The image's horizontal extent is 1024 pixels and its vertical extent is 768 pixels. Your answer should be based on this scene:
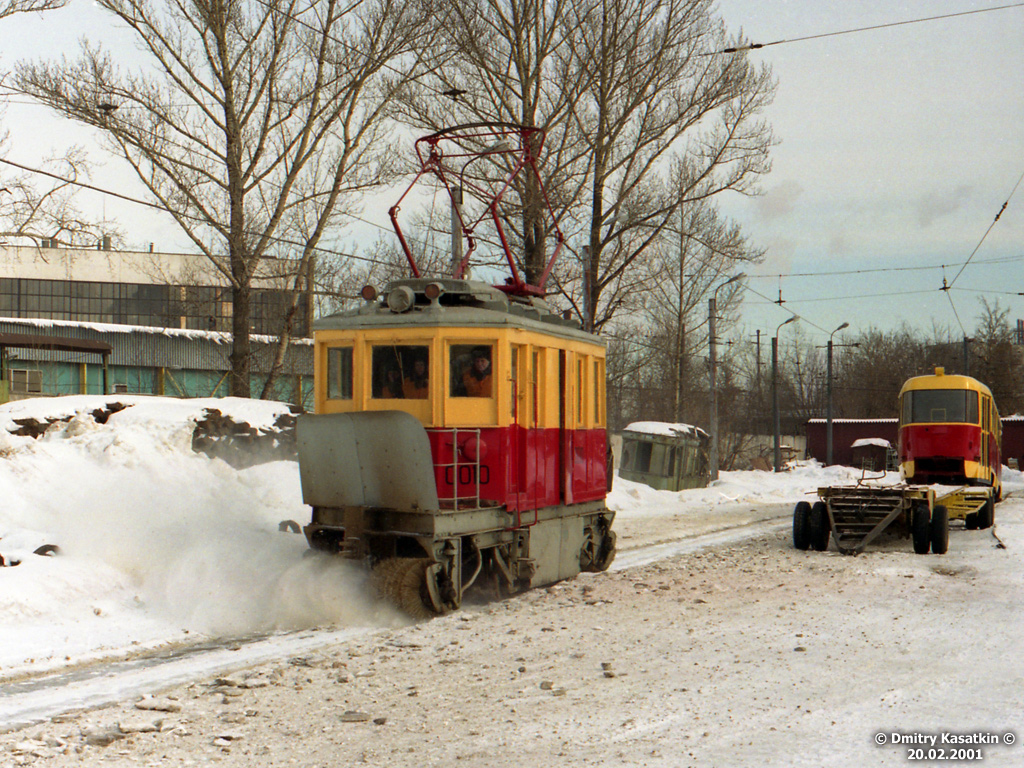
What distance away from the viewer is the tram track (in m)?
6.51

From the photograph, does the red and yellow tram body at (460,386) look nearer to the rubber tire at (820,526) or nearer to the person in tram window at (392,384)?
the person in tram window at (392,384)

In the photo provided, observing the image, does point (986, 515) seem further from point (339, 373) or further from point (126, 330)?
point (126, 330)

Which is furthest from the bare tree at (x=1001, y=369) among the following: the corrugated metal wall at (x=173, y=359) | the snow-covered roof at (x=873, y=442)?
the corrugated metal wall at (x=173, y=359)

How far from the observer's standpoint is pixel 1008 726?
5676 millimetres

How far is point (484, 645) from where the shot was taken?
8.26 metres

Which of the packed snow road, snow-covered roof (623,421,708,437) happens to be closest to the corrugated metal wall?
snow-covered roof (623,421,708,437)

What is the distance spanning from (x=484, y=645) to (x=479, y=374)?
9.08 feet

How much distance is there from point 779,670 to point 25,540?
26.3 ft

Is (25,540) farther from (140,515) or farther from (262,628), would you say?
(262,628)

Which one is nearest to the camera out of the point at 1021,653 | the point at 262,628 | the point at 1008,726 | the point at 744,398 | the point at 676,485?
the point at 1008,726

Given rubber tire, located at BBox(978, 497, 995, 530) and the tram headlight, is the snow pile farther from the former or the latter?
rubber tire, located at BBox(978, 497, 995, 530)

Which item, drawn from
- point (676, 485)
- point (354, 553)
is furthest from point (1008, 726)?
point (676, 485)

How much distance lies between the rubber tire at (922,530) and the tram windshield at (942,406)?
6.10m

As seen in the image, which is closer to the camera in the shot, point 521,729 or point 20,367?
point 521,729
